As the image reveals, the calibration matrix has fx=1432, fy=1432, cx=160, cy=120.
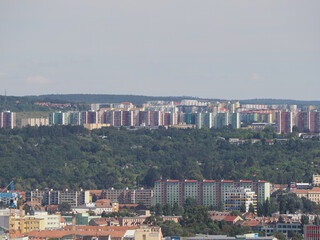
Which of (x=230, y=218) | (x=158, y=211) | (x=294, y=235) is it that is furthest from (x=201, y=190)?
(x=294, y=235)

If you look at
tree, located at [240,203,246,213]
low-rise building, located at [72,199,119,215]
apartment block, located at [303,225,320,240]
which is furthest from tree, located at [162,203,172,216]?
apartment block, located at [303,225,320,240]

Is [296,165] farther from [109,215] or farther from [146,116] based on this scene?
[146,116]

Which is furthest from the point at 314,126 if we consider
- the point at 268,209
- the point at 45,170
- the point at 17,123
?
the point at 268,209

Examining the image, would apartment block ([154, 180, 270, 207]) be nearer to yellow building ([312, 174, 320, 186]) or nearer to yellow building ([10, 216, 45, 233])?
yellow building ([312, 174, 320, 186])

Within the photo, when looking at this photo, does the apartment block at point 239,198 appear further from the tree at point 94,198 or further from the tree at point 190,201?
the tree at point 94,198

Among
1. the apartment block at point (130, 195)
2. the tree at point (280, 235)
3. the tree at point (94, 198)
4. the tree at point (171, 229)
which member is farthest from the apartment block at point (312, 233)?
the tree at point (94, 198)
